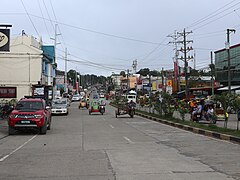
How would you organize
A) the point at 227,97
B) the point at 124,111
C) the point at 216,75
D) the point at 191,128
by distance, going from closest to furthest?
the point at 227,97 < the point at 191,128 < the point at 124,111 < the point at 216,75

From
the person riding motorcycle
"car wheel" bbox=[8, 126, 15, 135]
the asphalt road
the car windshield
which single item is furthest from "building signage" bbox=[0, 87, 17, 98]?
the asphalt road

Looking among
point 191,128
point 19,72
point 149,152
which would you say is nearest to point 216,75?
point 19,72

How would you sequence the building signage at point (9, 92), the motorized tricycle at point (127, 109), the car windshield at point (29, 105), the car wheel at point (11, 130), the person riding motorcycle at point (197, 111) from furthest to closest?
the building signage at point (9, 92)
the motorized tricycle at point (127, 109)
the person riding motorcycle at point (197, 111)
the car windshield at point (29, 105)
the car wheel at point (11, 130)

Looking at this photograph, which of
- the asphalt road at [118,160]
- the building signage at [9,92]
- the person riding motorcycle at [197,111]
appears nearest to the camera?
the asphalt road at [118,160]

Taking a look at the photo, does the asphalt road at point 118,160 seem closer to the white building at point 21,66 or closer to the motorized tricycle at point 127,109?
the motorized tricycle at point 127,109

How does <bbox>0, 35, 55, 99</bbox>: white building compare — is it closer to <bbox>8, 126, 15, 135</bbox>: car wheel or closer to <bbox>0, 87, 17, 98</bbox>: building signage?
<bbox>0, 87, 17, 98</bbox>: building signage

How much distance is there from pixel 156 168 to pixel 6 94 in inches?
1670

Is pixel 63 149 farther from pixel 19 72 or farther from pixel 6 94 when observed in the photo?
pixel 19 72

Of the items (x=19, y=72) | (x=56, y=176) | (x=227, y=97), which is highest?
(x=19, y=72)

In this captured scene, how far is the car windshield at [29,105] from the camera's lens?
19.8 m

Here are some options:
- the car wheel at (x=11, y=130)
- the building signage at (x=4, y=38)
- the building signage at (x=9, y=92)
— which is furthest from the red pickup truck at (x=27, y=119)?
the building signage at (x=9, y=92)

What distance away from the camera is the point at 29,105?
65.5 ft

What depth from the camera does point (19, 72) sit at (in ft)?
174

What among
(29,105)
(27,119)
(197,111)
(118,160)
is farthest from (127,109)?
(118,160)
